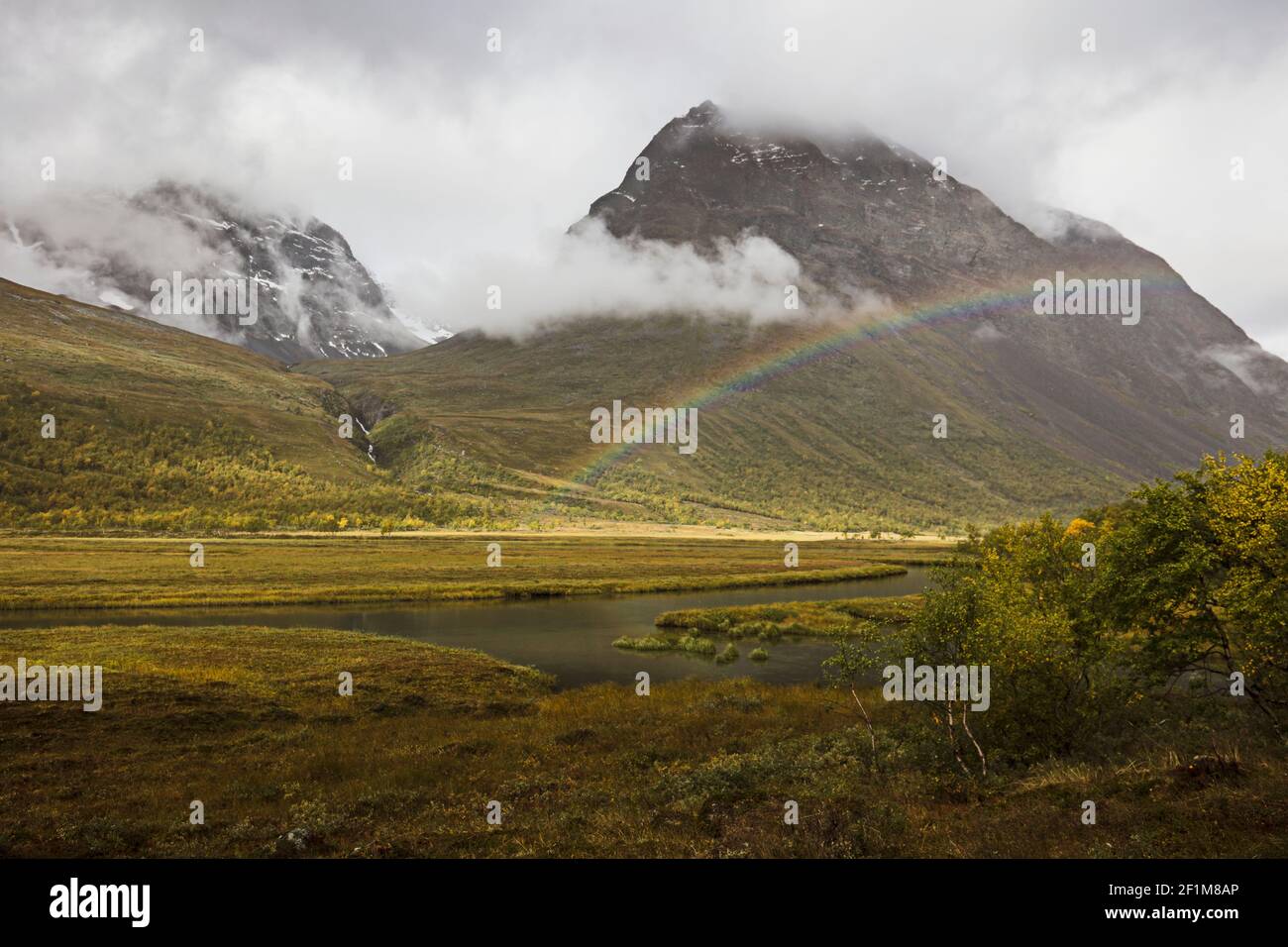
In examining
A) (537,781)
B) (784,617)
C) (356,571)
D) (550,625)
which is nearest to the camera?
(537,781)

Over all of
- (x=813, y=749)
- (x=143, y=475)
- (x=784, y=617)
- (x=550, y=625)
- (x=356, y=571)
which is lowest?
(x=784, y=617)

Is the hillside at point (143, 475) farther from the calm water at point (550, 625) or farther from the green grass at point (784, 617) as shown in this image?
the green grass at point (784, 617)

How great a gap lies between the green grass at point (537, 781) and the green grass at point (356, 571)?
37.7 meters

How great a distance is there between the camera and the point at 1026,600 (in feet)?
92.0

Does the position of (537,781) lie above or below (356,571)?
below

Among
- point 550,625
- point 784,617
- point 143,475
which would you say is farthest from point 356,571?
point 143,475

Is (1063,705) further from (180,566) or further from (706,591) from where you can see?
(180,566)

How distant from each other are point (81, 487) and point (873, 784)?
573 feet

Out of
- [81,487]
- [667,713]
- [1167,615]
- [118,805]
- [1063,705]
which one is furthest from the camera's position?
[81,487]

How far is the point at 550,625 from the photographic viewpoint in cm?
6794

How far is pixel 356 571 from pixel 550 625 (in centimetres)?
4182

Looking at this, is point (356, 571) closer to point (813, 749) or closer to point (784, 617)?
point (784, 617)

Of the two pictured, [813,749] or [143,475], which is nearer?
[813,749]
